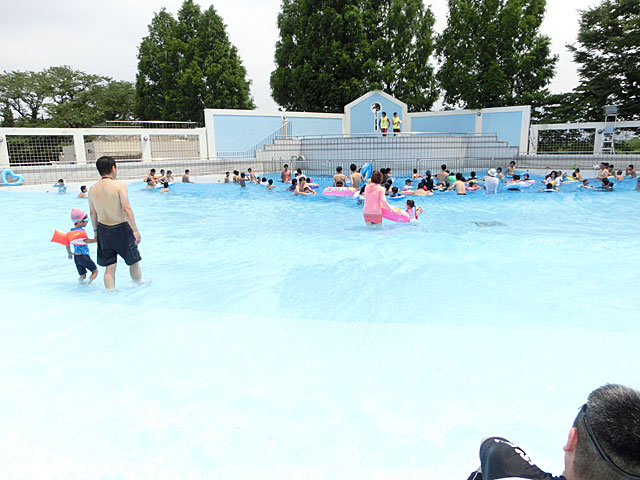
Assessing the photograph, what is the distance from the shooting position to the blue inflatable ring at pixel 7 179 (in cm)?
1711

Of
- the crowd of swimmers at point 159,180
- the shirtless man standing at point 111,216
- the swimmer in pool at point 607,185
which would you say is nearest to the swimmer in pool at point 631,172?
the swimmer in pool at point 607,185

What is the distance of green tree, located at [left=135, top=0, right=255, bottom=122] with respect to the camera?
34.2 meters

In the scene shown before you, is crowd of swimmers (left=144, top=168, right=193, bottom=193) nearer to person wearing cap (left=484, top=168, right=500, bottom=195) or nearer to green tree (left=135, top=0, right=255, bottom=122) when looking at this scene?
person wearing cap (left=484, top=168, right=500, bottom=195)

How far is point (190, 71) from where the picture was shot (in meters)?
33.7

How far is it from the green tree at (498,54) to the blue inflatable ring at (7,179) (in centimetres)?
2685

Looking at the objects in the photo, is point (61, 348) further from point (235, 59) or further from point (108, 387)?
point (235, 59)

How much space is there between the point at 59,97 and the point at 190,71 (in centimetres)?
1223

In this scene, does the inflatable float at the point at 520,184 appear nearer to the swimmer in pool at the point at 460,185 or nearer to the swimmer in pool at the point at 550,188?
the swimmer in pool at the point at 550,188

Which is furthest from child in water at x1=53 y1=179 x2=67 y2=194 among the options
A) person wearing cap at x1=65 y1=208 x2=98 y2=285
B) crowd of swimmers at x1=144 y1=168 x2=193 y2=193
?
person wearing cap at x1=65 y1=208 x2=98 y2=285

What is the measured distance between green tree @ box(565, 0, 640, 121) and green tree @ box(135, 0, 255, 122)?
945 inches

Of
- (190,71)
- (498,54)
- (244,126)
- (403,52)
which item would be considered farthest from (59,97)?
(498,54)

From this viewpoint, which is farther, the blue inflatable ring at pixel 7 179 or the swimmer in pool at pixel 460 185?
the blue inflatable ring at pixel 7 179

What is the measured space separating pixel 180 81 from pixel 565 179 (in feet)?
90.2

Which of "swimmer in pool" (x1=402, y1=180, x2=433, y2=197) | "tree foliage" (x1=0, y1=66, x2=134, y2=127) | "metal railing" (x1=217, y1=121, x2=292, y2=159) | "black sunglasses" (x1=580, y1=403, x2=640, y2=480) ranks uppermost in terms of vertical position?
"tree foliage" (x1=0, y1=66, x2=134, y2=127)
